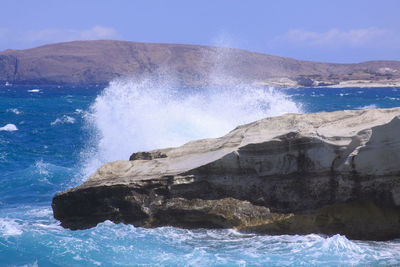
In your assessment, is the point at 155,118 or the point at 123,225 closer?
the point at 123,225

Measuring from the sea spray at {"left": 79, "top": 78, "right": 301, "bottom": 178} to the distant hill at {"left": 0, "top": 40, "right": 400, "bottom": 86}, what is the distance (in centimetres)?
8532

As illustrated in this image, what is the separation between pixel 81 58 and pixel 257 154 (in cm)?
13119

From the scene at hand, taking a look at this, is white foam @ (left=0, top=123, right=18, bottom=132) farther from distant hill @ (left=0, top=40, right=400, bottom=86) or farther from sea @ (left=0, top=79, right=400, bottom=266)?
distant hill @ (left=0, top=40, right=400, bottom=86)

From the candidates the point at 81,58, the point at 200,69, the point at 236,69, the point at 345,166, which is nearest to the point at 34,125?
the point at 345,166

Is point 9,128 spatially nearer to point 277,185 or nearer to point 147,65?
point 277,185

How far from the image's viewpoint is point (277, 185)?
7379mm

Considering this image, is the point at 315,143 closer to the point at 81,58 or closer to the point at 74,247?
the point at 74,247

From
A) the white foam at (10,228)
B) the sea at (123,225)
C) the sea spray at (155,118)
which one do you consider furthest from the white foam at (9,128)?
the white foam at (10,228)

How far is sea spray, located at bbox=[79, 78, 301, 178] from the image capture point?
15.6 metres

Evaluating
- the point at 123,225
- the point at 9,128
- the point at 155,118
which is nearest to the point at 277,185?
the point at 123,225

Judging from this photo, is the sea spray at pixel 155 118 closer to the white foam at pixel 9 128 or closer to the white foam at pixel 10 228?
the white foam at pixel 9 128

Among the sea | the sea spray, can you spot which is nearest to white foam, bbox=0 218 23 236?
the sea

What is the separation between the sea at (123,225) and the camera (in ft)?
21.3

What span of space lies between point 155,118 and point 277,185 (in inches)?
419
